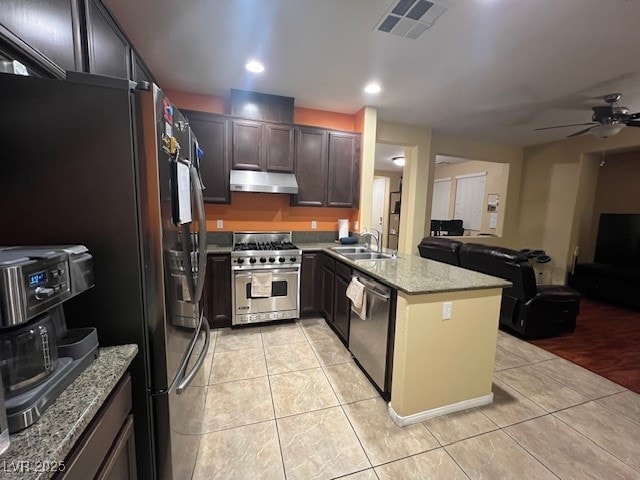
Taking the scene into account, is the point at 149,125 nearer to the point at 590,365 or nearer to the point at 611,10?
the point at 611,10

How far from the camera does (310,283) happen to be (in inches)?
131

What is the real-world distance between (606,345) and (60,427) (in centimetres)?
442

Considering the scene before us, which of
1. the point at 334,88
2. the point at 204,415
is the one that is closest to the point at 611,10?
the point at 334,88

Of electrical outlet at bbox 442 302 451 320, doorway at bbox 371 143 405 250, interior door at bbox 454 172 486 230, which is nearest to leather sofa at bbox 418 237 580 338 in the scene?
electrical outlet at bbox 442 302 451 320

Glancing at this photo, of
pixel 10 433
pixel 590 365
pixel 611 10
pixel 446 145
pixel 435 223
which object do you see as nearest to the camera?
pixel 10 433

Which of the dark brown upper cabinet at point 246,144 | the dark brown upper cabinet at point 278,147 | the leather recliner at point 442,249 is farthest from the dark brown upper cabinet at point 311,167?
the leather recliner at point 442,249

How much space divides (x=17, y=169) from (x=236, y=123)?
8.17 ft

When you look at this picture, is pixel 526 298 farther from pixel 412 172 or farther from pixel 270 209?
pixel 270 209

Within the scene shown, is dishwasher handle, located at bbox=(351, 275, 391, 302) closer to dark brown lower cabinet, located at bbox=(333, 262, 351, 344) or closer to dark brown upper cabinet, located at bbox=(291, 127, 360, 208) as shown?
dark brown lower cabinet, located at bbox=(333, 262, 351, 344)

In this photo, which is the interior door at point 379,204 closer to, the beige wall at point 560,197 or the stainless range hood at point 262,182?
the beige wall at point 560,197

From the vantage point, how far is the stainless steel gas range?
9.73ft

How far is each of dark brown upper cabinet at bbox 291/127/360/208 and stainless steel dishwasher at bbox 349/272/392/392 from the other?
4.97 feet

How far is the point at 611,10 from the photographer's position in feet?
5.72

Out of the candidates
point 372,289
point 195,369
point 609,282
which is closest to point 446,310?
point 372,289
